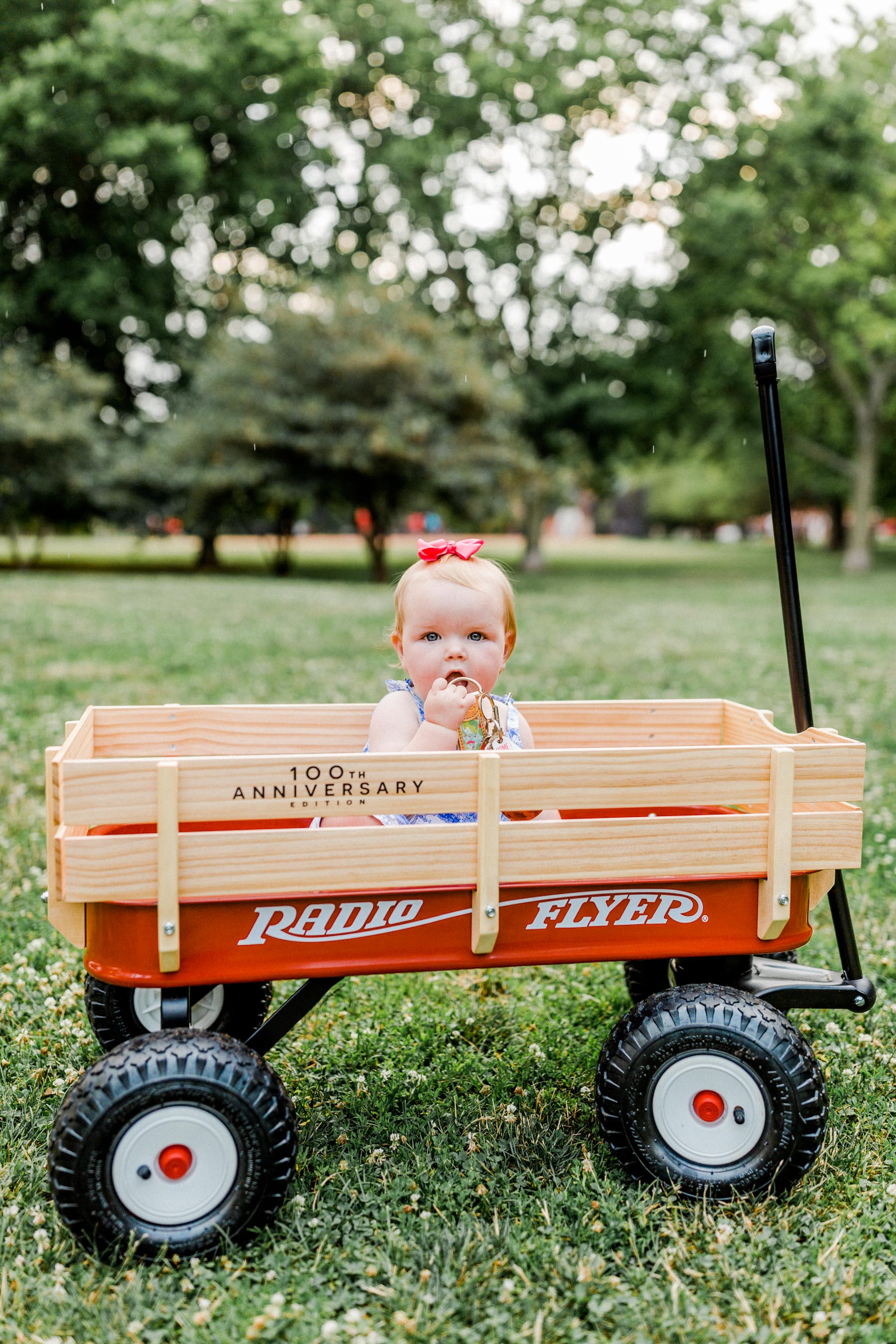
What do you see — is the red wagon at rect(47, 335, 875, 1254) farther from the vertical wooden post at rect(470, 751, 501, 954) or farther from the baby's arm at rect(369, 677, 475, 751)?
the baby's arm at rect(369, 677, 475, 751)

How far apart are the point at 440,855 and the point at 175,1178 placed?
1.01 meters

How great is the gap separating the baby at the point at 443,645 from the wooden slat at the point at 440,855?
38cm

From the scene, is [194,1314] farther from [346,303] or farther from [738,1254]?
Result: [346,303]

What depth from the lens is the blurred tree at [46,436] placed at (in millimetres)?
26703

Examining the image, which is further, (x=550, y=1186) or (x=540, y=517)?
(x=540, y=517)

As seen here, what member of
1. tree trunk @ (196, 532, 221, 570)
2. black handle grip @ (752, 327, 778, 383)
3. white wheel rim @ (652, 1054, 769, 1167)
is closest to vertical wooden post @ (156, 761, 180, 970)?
white wheel rim @ (652, 1054, 769, 1167)

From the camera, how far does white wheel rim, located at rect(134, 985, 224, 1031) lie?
3.47 metres

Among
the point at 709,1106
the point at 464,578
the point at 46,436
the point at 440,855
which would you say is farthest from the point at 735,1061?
the point at 46,436

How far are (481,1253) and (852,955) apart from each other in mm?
1367

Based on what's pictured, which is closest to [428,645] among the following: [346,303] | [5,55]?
[346,303]

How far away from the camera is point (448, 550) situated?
3326mm

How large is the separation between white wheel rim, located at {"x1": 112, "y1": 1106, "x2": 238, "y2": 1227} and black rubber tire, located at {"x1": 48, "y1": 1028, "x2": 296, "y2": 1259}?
0.02 meters

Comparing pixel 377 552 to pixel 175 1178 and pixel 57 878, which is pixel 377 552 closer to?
pixel 57 878

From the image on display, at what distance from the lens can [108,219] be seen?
29.9 meters
